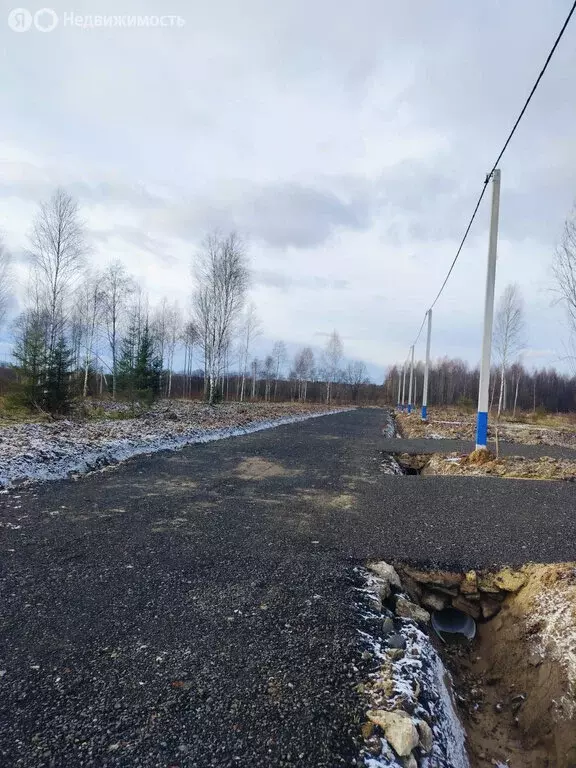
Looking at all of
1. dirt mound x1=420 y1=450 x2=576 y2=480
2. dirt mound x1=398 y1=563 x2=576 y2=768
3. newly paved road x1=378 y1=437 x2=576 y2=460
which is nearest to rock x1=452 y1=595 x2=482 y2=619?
dirt mound x1=398 y1=563 x2=576 y2=768

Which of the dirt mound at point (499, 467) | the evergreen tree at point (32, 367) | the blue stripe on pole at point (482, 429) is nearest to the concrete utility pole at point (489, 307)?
the blue stripe on pole at point (482, 429)

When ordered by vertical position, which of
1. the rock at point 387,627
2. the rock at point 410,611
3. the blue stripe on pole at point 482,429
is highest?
the blue stripe on pole at point 482,429

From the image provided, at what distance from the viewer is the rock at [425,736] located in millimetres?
1928

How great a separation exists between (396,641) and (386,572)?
1050mm

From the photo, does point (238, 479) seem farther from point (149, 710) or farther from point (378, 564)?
point (149, 710)

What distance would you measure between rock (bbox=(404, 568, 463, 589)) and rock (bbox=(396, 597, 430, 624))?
0.61 m

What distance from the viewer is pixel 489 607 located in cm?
373

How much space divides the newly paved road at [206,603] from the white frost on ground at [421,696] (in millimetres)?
132

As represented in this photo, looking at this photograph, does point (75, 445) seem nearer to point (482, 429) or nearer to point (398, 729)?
point (398, 729)

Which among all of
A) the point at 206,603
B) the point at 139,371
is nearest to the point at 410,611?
the point at 206,603

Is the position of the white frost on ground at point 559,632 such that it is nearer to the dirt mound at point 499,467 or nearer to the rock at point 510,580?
the rock at point 510,580

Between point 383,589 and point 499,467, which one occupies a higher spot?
point 499,467

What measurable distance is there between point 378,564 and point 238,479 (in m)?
3.78

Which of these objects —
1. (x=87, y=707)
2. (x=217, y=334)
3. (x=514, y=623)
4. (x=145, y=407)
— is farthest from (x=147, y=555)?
(x=217, y=334)
